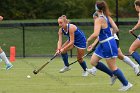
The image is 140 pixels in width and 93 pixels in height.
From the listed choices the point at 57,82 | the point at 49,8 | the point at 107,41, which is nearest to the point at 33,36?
the point at 49,8

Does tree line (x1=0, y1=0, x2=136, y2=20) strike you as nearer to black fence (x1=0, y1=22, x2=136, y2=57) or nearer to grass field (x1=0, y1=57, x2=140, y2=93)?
black fence (x1=0, y1=22, x2=136, y2=57)

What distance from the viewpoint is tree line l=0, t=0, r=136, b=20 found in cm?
4119

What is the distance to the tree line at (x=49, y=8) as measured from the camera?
41188 mm

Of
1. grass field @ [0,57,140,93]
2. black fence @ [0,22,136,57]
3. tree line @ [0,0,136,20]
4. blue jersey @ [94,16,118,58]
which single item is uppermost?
blue jersey @ [94,16,118,58]

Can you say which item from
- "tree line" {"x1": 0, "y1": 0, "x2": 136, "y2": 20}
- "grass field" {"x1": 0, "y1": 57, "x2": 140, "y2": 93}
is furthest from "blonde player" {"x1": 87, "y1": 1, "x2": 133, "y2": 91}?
"tree line" {"x1": 0, "y1": 0, "x2": 136, "y2": 20}

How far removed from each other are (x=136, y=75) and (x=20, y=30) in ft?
46.7

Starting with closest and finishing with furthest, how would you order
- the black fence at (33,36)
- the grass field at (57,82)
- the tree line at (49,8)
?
the grass field at (57,82), the black fence at (33,36), the tree line at (49,8)

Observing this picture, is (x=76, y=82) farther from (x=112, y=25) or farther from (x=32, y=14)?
(x=32, y=14)

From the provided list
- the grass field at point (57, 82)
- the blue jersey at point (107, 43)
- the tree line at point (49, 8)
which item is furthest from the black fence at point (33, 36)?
the blue jersey at point (107, 43)

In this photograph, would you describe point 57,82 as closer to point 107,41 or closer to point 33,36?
point 107,41

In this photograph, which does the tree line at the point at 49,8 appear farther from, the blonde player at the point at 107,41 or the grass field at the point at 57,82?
the blonde player at the point at 107,41

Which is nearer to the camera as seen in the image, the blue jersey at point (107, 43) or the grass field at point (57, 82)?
the blue jersey at point (107, 43)

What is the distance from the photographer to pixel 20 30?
29.0 meters

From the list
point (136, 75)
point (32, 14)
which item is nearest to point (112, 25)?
point (136, 75)
